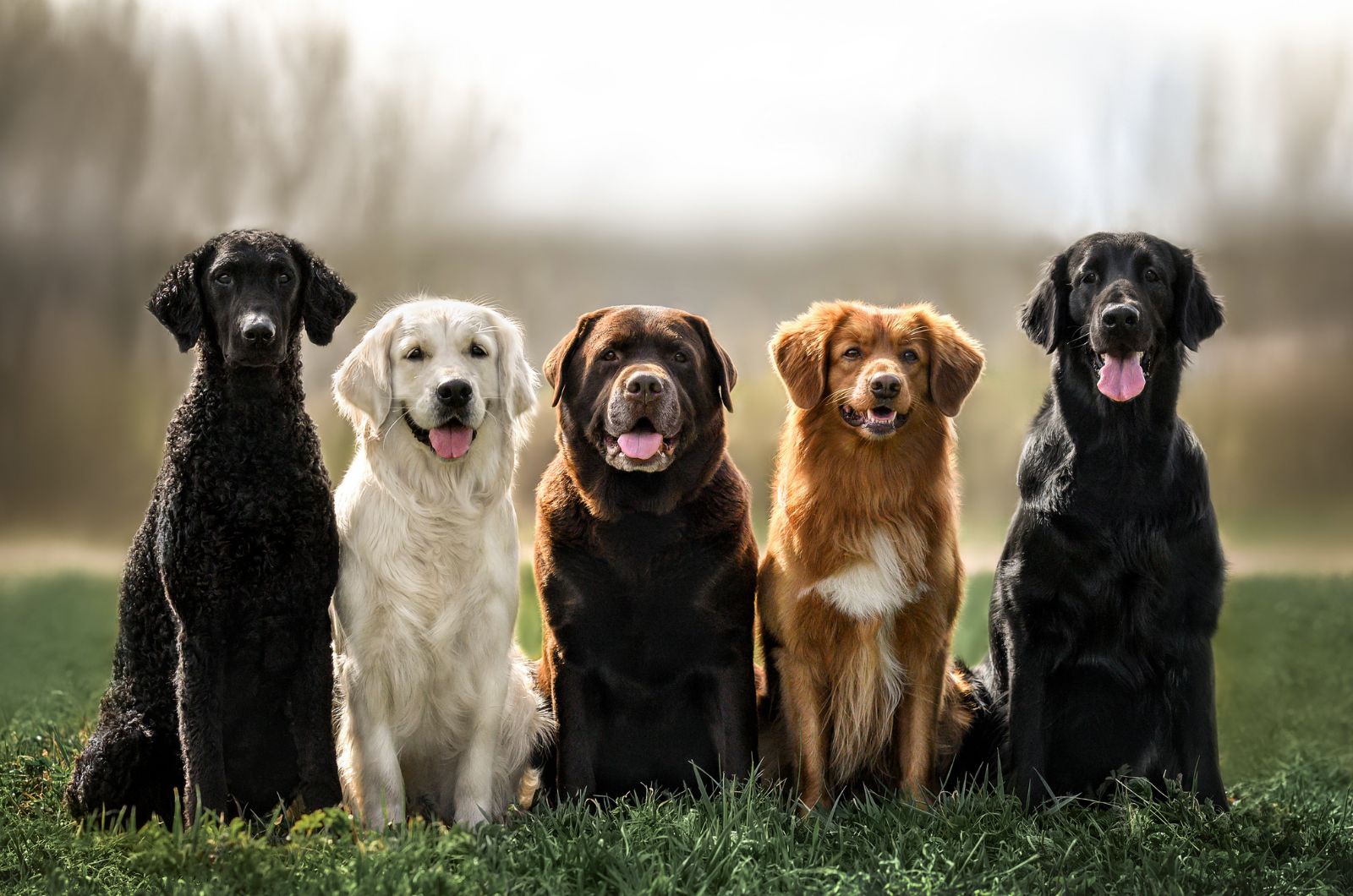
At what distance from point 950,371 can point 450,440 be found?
178 cm

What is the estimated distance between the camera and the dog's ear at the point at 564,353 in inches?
157

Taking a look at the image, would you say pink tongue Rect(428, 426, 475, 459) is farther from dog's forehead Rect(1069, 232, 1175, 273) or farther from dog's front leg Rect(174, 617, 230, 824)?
dog's forehead Rect(1069, 232, 1175, 273)

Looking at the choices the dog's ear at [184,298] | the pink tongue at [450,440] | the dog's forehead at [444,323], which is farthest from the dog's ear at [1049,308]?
the dog's ear at [184,298]

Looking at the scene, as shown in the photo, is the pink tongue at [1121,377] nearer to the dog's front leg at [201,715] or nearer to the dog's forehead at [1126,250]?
the dog's forehead at [1126,250]

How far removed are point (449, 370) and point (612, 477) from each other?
2.18 ft

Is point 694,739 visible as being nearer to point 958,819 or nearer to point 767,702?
point 767,702

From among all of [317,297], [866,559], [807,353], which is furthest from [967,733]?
[317,297]

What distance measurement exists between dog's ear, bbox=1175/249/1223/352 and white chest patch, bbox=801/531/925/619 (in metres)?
1.26

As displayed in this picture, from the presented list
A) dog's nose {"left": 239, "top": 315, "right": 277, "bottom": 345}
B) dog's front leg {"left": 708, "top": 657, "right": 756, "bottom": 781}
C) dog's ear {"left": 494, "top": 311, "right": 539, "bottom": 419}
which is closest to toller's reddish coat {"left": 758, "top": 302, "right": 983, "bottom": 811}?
dog's front leg {"left": 708, "top": 657, "right": 756, "bottom": 781}

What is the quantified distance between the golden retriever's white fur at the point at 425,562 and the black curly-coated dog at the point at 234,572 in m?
0.12

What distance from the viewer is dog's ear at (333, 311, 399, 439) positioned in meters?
3.84

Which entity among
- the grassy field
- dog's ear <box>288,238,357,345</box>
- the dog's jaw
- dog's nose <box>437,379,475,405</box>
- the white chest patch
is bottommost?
the grassy field

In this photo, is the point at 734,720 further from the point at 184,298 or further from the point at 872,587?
the point at 184,298

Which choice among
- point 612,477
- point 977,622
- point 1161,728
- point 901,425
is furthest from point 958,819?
point 977,622
